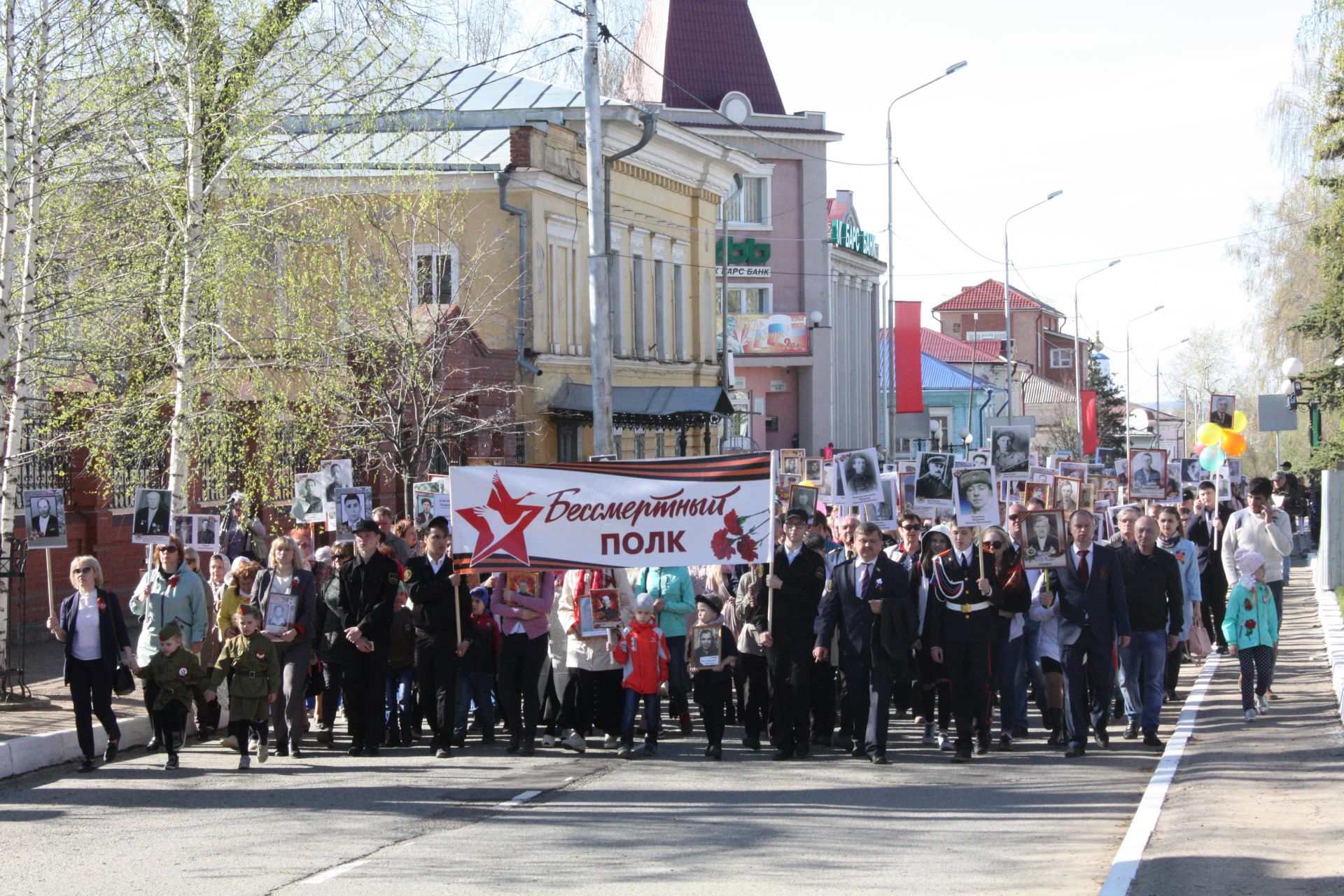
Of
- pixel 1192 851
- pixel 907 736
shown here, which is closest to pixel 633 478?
pixel 907 736

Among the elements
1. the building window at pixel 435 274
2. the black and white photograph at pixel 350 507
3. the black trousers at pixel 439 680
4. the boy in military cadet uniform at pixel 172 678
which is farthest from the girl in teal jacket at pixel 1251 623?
the building window at pixel 435 274

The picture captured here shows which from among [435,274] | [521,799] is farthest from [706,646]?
[435,274]

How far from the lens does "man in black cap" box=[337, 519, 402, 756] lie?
12805 mm

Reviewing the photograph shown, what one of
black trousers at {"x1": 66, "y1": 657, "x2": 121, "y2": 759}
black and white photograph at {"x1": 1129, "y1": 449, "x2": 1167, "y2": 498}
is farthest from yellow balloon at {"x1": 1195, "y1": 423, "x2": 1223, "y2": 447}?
black trousers at {"x1": 66, "y1": 657, "x2": 121, "y2": 759}

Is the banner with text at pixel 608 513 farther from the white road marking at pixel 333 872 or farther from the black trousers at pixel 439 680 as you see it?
the white road marking at pixel 333 872

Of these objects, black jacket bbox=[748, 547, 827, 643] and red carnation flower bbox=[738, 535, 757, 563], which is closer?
red carnation flower bbox=[738, 535, 757, 563]

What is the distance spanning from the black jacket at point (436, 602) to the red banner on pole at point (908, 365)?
3966 centimetres

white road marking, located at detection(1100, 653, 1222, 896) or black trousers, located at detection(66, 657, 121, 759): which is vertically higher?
black trousers, located at detection(66, 657, 121, 759)

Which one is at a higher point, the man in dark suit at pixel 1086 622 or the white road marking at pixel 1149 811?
the man in dark suit at pixel 1086 622

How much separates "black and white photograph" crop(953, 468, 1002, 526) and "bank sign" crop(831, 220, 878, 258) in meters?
48.0

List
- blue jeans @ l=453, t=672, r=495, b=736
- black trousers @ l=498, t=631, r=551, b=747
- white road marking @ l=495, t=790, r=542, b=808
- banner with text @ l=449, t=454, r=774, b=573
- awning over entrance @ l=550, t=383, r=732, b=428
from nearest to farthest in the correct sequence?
white road marking @ l=495, t=790, r=542, b=808
banner with text @ l=449, t=454, r=774, b=573
black trousers @ l=498, t=631, r=551, b=747
blue jeans @ l=453, t=672, r=495, b=736
awning over entrance @ l=550, t=383, r=732, b=428

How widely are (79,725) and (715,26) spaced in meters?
52.2

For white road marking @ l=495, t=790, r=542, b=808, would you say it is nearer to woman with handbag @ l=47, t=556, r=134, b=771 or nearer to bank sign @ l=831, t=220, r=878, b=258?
woman with handbag @ l=47, t=556, r=134, b=771

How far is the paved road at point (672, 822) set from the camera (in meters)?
8.27
